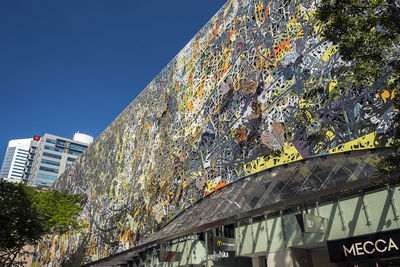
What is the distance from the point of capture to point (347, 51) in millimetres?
6441

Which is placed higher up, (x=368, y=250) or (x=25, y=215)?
(x=25, y=215)

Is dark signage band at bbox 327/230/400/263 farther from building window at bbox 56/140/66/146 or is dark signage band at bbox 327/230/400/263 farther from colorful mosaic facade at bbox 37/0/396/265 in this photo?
building window at bbox 56/140/66/146

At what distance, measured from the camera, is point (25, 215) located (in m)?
18.3

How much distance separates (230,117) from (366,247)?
8.95 m

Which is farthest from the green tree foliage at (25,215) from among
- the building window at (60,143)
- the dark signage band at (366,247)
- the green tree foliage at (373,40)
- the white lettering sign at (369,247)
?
the building window at (60,143)

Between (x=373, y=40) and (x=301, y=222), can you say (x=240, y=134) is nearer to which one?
(x=301, y=222)

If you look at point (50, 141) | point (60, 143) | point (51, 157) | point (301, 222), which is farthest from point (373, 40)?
A: point (60, 143)

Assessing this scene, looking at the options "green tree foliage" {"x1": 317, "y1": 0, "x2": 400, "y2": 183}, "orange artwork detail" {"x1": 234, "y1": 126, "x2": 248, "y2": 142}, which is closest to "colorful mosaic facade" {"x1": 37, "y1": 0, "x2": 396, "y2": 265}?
"orange artwork detail" {"x1": 234, "y1": 126, "x2": 248, "y2": 142}

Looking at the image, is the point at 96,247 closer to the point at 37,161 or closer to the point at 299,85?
the point at 299,85

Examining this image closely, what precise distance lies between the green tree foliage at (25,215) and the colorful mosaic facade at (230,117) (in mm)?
3936

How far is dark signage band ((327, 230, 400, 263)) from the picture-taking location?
24.0ft

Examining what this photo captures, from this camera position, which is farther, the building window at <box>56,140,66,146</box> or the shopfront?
the building window at <box>56,140,66,146</box>

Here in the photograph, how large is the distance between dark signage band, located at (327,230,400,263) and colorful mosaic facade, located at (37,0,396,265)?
2662 millimetres

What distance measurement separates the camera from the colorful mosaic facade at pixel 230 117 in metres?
10.6
